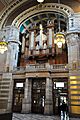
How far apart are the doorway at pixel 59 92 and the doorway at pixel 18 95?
3310mm

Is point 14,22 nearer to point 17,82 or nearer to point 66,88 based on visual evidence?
point 17,82

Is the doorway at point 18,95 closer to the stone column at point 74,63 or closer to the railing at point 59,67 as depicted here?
the railing at point 59,67

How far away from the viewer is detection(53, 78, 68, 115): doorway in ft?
45.9

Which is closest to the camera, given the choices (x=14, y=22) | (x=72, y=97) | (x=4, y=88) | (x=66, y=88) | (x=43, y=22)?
(x=72, y=97)

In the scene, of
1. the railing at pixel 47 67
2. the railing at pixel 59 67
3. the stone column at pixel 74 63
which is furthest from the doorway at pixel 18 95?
the stone column at pixel 74 63

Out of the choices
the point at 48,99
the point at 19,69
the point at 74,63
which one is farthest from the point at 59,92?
the point at 19,69

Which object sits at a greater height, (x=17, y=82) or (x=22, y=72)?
(x=22, y=72)

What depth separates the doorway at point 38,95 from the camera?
1439 cm

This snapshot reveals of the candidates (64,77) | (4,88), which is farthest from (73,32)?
(4,88)

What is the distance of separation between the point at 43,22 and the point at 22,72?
7.86 metres

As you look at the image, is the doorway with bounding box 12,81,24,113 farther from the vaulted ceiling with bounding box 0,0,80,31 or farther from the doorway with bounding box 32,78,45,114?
the vaulted ceiling with bounding box 0,0,80,31

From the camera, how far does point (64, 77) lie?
1434 cm

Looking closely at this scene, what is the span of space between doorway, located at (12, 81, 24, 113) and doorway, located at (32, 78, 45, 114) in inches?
49.9

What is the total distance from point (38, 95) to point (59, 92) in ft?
6.71
